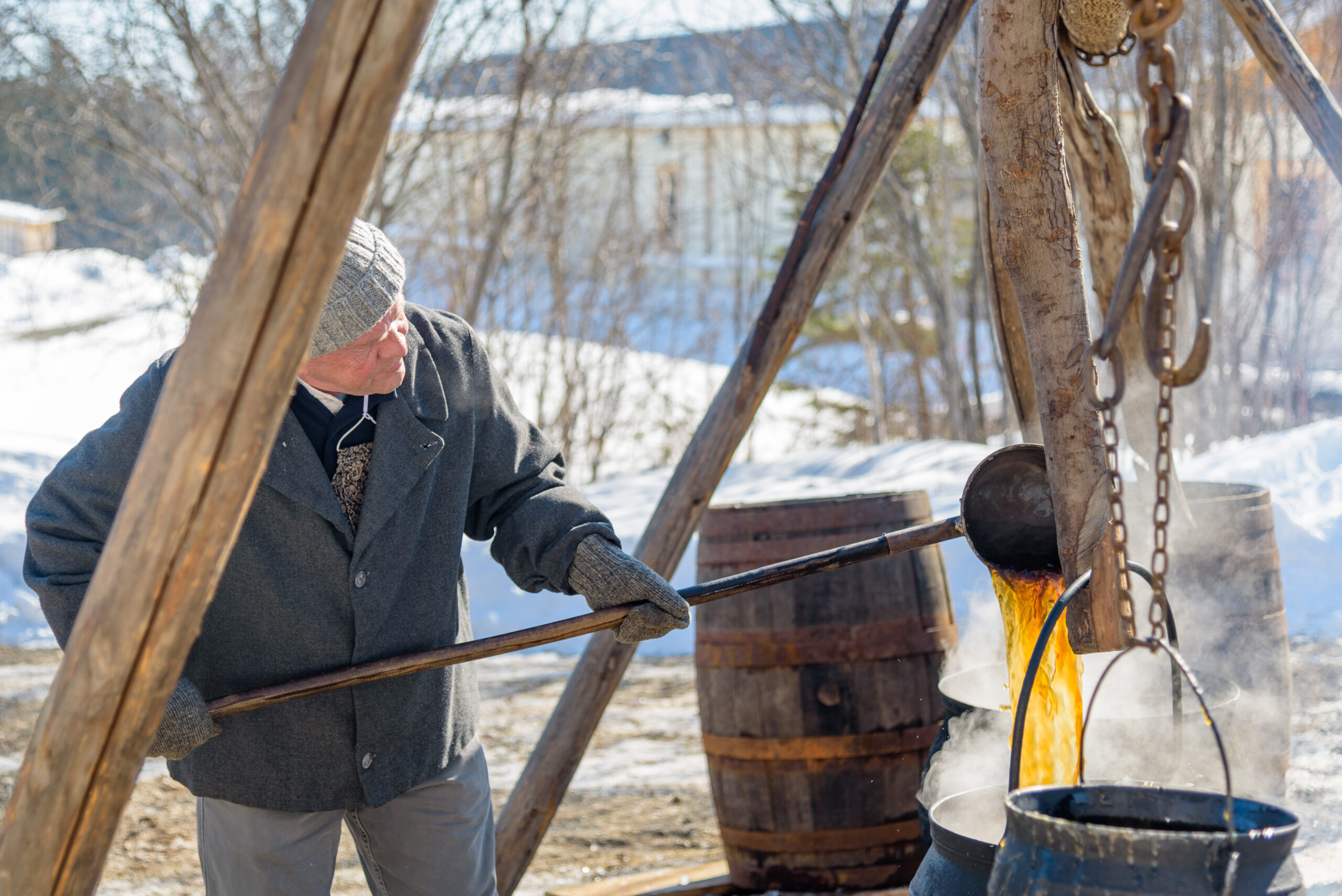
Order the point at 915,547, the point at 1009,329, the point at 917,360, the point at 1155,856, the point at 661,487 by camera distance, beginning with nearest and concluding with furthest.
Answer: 1. the point at 1155,856
2. the point at 915,547
3. the point at 1009,329
4. the point at 661,487
5. the point at 917,360

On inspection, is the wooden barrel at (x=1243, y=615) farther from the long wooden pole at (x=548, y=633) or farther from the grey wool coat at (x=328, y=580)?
the grey wool coat at (x=328, y=580)

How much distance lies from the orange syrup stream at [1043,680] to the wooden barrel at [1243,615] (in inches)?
35.5

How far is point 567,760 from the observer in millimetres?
3098

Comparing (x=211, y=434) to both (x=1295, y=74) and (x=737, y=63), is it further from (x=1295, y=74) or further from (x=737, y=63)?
(x=737, y=63)

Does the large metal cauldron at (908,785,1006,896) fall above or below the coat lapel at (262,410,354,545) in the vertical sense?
below

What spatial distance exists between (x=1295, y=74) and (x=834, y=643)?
1.74 metres

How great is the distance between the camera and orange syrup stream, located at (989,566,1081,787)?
2211 millimetres

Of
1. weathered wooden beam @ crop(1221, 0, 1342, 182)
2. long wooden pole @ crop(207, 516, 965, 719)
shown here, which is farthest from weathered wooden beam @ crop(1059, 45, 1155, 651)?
long wooden pole @ crop(207, 516, 965, 719)

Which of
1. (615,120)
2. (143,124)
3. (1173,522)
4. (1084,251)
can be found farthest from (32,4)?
(1173,522)

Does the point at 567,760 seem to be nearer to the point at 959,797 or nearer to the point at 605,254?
the point at 959,797

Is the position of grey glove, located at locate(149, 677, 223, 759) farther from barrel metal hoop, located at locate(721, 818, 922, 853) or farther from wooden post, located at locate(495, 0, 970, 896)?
barrel metal hoop, located at locate(721, 818, 922, 853)

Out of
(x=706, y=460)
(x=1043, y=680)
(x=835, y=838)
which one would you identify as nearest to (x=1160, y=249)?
(x=1043, y=680)

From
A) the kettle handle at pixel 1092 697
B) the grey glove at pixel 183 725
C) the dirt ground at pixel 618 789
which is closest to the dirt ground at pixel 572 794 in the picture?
the dirt ground at pixel 618 789

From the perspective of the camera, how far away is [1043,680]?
2.28 metres
